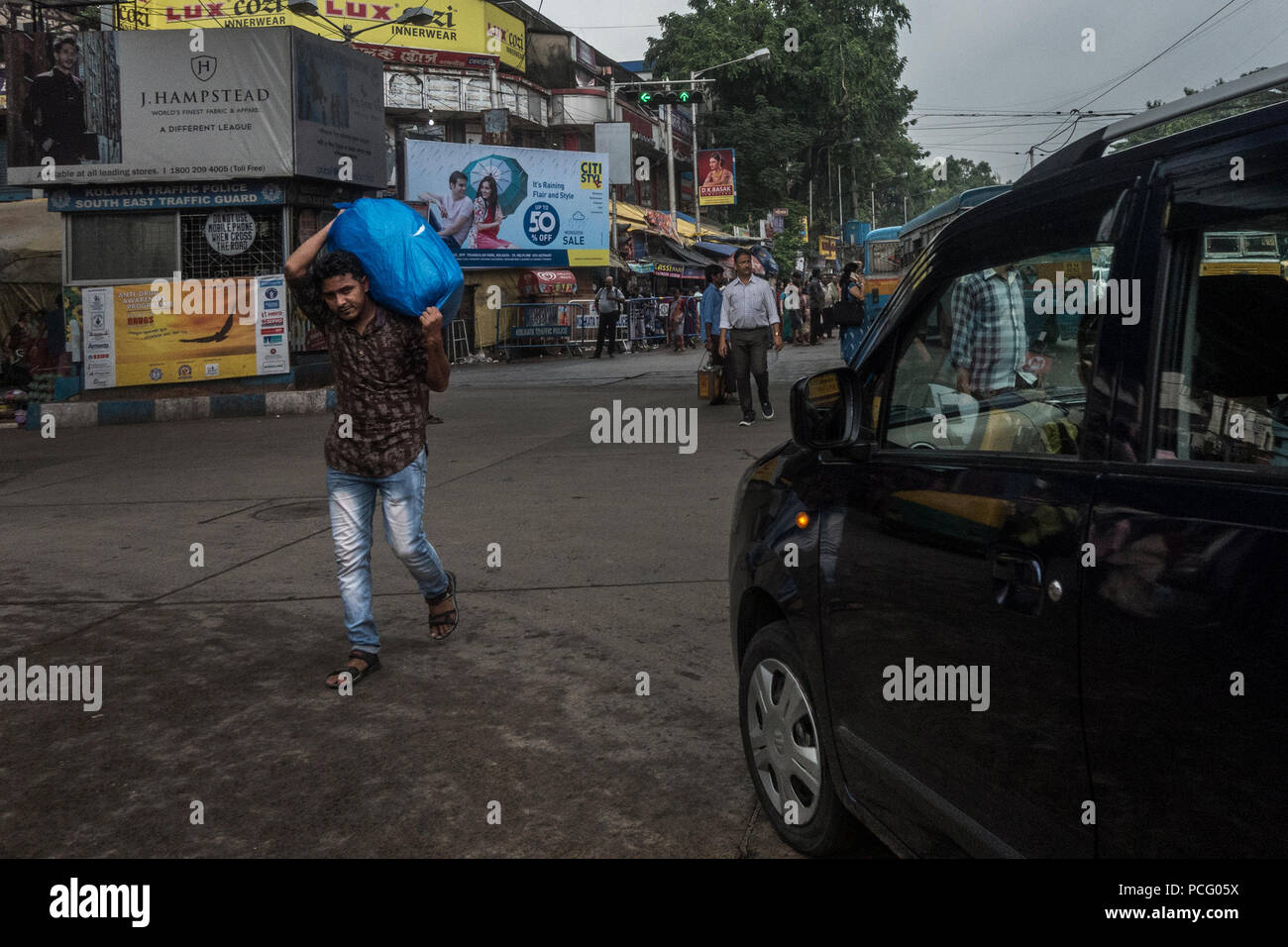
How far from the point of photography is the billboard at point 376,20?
38.3 m

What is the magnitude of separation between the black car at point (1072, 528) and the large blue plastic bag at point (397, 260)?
2221 mm

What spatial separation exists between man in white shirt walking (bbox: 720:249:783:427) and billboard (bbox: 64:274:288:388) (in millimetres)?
7294

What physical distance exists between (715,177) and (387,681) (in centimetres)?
3991

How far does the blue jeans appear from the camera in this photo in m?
5.07

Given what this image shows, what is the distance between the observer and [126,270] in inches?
703

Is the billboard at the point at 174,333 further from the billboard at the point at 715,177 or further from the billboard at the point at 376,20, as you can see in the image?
the billboard at the point at 715,177

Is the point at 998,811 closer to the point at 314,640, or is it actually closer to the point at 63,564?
the point at 314,640

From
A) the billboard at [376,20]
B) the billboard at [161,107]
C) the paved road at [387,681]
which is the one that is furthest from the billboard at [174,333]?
the billboard at [376,20]

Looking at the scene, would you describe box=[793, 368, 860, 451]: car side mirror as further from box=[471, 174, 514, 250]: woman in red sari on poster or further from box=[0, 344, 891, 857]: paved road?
box=[471, 174, 514, 250]: woman in red sari on poster

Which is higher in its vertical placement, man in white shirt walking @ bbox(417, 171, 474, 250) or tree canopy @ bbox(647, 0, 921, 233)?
tree canopy @ bbox(647, 0, 921, 233)

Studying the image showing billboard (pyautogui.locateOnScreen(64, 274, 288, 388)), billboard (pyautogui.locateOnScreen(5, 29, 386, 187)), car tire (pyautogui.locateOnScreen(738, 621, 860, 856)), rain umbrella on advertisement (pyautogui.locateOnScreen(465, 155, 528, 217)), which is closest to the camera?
car tire (pyautogui.locateOnScreen(738, 621, 860, 856))

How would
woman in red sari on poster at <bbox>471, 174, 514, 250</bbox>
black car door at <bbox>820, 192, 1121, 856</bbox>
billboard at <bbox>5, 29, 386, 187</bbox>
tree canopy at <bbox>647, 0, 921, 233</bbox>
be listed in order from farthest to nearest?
tree canopy at <bbox>647, 0, 921, 233</bbox>, woman in red sari on poster at <bbox>471, 174, 514, 250</bbox>, billboard at <bbox>5, 29, 386, 187</bbox>, black car door at <bbox>820, 192, 1121, 856</bbox>

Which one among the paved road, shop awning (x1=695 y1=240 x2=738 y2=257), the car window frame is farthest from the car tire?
shop awning (x1=695 y1=240 x2=738 y2=257)
